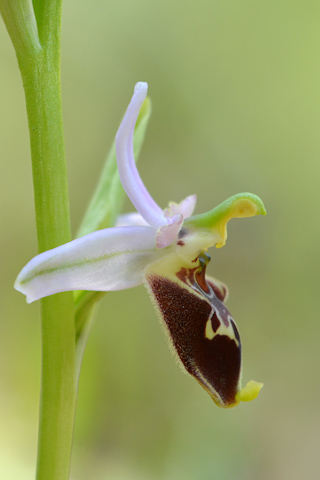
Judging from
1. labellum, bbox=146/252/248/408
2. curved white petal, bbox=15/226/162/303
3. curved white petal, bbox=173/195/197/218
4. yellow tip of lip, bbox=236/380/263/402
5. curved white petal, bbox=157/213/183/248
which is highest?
curved white petal, bbox=173/195/197/218

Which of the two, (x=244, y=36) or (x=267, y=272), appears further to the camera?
(x=244, y=36)

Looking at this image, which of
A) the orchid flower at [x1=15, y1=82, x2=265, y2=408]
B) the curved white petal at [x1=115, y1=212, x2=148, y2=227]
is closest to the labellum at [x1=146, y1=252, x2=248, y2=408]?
the orchid flower at [x1=15, y1=82, x2=265, y2=408]

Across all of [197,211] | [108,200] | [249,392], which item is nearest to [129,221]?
[108,200]

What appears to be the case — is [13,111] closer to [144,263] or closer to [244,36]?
[244,36]

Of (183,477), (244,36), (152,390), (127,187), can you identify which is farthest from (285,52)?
(127,187)

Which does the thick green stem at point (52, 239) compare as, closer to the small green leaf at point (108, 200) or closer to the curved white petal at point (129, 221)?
the small green leaf at point (108, 200)

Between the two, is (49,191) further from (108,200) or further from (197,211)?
(197,211)

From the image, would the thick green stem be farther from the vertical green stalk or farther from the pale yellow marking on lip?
the pale yellow marking on lip
